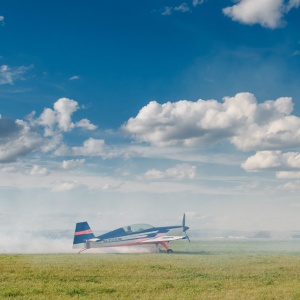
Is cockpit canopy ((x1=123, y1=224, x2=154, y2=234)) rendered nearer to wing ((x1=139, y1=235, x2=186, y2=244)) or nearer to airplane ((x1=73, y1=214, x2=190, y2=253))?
airplane ((x1=73, y1=214, x2=190, y2=253))

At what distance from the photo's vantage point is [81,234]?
6531cm

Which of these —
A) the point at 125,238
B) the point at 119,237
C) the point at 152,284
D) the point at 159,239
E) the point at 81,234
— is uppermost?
the point at 81,234

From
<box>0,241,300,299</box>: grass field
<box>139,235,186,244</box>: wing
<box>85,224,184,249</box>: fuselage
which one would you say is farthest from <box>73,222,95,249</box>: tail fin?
<box>0,241,300,299</box>: grass field

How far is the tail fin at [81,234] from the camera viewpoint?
213ft

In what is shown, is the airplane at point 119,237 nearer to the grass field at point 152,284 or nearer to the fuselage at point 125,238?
the fuselage at point 125,238

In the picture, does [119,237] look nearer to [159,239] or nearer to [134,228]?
[134,228]

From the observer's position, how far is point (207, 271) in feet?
94.8

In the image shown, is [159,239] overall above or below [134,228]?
below

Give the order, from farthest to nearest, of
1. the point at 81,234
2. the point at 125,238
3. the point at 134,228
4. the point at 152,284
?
the point at 81,234, the point at 134,228, the point at 125,238, the point at 152,284

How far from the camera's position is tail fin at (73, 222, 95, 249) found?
6481 cm

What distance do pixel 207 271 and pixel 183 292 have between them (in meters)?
9.70

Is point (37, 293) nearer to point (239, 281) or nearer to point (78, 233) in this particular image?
point (239, 281)

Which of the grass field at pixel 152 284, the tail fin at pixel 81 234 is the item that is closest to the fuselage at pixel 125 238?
the tail fin at pixel 81 234

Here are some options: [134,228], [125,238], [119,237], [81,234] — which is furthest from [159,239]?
[81,234]
